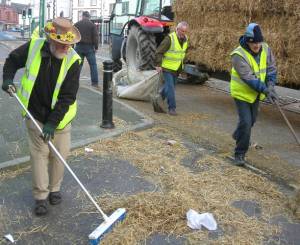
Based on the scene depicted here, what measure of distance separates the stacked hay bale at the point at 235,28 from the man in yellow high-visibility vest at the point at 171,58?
0.85 m

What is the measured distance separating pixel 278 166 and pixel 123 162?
2056 millimetres

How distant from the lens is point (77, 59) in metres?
4.24

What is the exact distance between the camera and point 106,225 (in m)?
3.89

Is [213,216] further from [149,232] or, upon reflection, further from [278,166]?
[278,166]

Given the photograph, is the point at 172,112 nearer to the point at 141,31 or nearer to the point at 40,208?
the point at 141,31

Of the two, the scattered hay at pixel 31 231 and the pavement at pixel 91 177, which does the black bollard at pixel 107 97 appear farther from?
the scattered hay at pixel 31 231

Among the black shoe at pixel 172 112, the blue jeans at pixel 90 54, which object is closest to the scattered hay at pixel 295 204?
the black shoe at pixel 172 112

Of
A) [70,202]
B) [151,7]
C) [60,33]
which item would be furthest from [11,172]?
[151,7]

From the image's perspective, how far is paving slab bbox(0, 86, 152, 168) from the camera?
5742 millimetres

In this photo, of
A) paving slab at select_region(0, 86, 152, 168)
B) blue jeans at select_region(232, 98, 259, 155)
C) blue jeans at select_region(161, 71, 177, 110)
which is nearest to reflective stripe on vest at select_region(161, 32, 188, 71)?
blue jeans at select_region(161, 71, 177, 110)

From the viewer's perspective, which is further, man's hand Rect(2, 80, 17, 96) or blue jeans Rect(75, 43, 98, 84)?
blue jeans Rect(75, 43, 98, 84)

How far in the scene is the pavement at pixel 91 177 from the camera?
4.07m

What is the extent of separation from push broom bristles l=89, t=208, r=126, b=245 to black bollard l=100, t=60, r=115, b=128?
319 cm

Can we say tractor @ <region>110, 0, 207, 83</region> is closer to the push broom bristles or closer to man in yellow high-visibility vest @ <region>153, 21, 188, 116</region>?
man in yellow high-visibility vest @ <region>153, 21, 188, 116</region>
